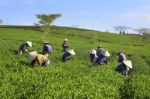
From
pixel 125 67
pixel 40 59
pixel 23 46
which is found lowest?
pixel 125 67

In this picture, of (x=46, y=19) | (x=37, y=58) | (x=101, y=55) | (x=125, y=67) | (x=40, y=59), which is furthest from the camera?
(x=46, y=19)

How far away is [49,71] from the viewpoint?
23906mm

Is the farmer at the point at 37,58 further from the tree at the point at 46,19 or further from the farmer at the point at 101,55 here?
the tree at the point at 46,19

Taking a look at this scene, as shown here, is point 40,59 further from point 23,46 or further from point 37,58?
point 23,46

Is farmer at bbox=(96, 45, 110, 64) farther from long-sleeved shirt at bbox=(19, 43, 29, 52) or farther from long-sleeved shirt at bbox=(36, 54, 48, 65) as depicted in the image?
long-sleeved shirt at bbox=(36, 54, 48, 65)

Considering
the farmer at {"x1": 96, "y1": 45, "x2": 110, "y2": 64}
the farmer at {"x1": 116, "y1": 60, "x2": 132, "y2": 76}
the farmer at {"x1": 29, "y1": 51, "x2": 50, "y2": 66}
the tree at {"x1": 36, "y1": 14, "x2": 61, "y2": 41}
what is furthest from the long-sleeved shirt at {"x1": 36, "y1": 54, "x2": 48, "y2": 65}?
the tree at {"x1": 36, "y1": 14, "x2": 61, "y2": 41}

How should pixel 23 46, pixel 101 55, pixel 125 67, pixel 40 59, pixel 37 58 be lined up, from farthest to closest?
pixel 23 46 → pixel 101 55 → pixel 125 67 → pixel 40 59 → pixel 37 58

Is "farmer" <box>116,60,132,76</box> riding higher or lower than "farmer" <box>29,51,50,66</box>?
lower

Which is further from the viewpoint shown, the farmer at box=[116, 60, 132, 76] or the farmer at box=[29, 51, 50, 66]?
the farmer at box=[116, 60, 132, 76]

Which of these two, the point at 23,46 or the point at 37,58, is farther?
the point at 23,46

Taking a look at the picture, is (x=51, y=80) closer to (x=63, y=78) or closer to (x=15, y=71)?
Result: (x=63, y=78)

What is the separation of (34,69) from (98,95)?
6.98 meters

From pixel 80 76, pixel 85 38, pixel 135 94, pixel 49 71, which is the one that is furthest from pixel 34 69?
pixel 85 38

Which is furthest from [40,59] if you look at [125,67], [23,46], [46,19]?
[46,19]
